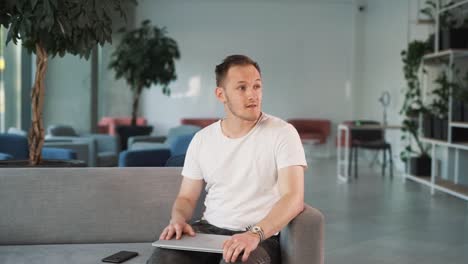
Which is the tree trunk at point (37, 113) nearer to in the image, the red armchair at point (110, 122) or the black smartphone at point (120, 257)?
the black smartphone at point (120, 257)

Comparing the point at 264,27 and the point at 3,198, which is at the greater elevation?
the point at 264,27

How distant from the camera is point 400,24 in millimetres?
11664

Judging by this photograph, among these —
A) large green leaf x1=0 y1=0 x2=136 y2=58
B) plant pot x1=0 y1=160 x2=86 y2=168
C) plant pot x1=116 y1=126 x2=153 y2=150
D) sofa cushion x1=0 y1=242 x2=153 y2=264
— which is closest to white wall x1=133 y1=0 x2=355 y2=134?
plant pot x1=116 y1=126 x2=153 y2=150

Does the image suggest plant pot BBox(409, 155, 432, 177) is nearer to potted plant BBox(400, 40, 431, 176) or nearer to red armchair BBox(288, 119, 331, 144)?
potted plant BBox(400, 40, 431, 176)

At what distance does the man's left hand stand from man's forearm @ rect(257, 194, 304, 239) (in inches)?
3.9

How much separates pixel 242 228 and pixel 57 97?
23.5 ft

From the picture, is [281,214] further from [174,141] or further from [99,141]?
[99,141]

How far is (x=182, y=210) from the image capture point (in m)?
2.59

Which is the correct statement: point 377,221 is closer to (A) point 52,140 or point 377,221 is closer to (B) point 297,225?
(A) point 52,140

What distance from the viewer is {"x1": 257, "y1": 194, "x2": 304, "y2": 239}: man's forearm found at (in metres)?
2.29

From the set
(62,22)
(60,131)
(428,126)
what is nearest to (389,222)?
(428,126)

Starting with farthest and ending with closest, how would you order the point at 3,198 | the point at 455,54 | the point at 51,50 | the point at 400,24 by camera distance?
the point at 400,24 → the point at 455,54 → the point at 51,50 → the point at 3,198

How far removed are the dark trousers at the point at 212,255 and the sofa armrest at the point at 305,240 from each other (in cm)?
8

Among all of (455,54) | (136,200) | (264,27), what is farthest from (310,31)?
(136,200)
